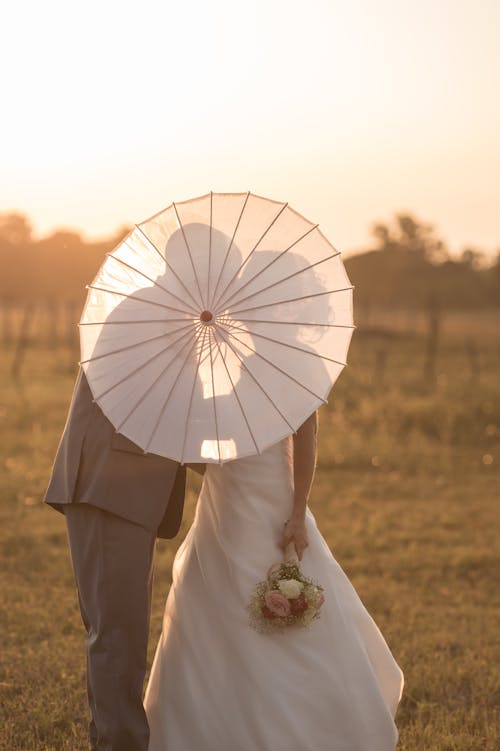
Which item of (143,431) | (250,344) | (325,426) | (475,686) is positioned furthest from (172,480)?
(325,426)

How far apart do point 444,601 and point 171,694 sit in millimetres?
3585

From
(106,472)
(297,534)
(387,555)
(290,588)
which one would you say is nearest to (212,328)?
(106,472)

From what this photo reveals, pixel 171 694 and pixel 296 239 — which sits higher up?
pixel 296 239

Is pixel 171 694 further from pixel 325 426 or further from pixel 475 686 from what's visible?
pixel 325 426

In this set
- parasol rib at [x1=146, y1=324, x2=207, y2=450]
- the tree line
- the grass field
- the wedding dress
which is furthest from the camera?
the tree line

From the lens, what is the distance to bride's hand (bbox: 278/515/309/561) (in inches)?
171

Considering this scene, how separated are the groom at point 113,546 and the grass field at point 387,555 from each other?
32.4 inches

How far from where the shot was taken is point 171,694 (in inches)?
176

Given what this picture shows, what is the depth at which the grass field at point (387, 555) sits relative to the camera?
5438mm

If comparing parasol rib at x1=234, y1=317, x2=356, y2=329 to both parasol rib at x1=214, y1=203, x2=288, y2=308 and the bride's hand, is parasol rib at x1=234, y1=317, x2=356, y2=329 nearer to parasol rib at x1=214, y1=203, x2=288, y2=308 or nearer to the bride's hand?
parasol rib at x1=214, y1=203, x2=288, y2=308

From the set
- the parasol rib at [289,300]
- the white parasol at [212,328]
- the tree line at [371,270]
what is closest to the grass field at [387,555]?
the white parasol at [212,328]

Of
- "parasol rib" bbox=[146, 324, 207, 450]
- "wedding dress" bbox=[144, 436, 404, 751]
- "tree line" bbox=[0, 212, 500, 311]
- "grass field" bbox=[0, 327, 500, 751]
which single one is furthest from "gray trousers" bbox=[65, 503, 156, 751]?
"tree line" bbox=[0, 212, 500, 311]

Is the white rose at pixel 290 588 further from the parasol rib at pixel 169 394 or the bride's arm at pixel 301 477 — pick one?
the parasol rib at pixel 169 394

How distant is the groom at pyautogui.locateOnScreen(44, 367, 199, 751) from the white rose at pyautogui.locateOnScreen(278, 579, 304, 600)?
59cm
